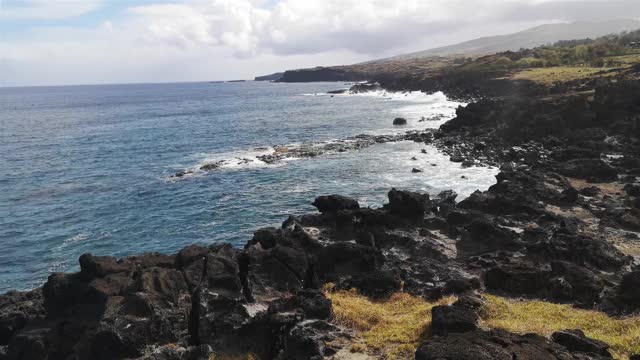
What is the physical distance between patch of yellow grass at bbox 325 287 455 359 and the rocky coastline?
88cm

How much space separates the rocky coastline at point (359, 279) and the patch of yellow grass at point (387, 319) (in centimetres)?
88

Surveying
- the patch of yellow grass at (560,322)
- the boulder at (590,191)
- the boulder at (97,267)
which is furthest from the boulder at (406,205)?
the boulder at (97,267)

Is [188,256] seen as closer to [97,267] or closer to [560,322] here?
[97,267]

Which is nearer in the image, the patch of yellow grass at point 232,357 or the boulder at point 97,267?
the patch of yellow grass at point 232,357

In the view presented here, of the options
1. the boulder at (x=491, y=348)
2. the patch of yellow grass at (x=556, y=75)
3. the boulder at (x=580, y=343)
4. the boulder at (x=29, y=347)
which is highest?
the patch of yellow grass at (x=556, y=75)

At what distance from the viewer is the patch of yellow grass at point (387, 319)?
24.4 metres

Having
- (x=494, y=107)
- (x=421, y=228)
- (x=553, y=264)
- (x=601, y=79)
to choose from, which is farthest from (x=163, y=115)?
(x=553, y=264)

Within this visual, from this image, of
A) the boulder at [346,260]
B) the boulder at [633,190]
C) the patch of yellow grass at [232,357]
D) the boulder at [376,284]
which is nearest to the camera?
the patch of yellow grass at [232,357]

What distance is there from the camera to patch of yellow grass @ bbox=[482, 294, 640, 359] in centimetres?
2236

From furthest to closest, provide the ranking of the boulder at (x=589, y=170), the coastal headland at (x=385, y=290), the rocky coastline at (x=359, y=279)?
the boulder at (x=589, y=170), the rocky coastline at (x=359, y=279), the coastal headland at (x=385, y=290)

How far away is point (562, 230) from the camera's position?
40.1m

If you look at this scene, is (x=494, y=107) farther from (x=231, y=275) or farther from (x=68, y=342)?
(x=68, y=342)

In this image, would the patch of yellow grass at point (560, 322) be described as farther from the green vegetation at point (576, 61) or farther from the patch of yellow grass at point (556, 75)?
the green vegetation at point (576, 61)

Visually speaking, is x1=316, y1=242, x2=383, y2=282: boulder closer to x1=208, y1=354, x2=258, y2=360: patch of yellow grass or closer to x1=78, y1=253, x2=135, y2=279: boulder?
x1=208, y1=354, x2=258, y2=360: patch of yellow grass
